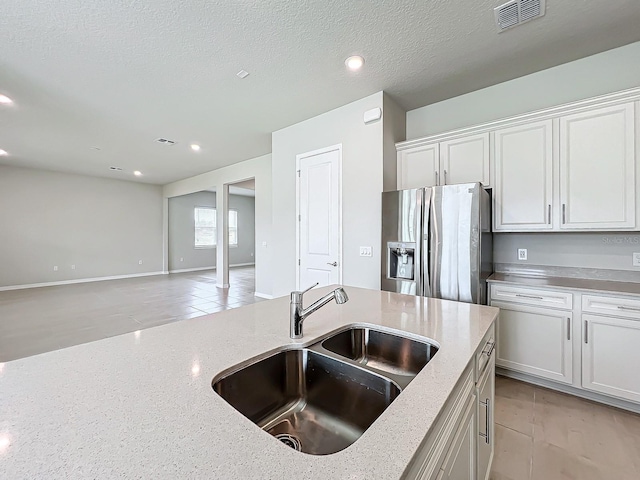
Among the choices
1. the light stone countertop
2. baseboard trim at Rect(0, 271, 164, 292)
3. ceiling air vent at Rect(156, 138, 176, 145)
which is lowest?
baseboard trim at Rect(0, 271, 164, 292)

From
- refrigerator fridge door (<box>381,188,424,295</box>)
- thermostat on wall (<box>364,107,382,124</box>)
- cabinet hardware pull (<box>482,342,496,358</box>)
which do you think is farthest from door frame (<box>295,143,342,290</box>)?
cabinet hardware pull (<box>482,342,496,358</box>)

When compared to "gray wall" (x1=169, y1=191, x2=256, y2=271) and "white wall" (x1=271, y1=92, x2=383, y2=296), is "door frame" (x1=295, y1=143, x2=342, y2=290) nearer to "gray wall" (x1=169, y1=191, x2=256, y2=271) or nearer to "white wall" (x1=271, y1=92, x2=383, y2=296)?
"white wall" (x1=271, y1=92, x2=383, y2=296)

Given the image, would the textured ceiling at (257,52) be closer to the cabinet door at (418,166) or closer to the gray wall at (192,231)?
the cabinet door at (418,166)

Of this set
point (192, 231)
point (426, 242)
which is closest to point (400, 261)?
point (426, 242)

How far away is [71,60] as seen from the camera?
8.16 ft

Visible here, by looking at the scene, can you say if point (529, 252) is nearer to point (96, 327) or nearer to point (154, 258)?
point (96, 327)

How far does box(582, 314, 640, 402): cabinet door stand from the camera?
2.00 m

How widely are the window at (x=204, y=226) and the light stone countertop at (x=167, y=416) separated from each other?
931 centimetres

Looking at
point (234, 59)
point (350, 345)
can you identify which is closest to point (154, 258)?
point (234, 59)

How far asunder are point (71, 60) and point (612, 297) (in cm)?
477

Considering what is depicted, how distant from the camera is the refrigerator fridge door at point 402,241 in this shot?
2.75 metres

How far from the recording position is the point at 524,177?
8.39 feet

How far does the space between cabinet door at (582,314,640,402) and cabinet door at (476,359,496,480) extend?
1381 mm

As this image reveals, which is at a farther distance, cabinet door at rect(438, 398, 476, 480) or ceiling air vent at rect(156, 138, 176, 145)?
ceiling air vent at rect(156, 138, 176, 145)
